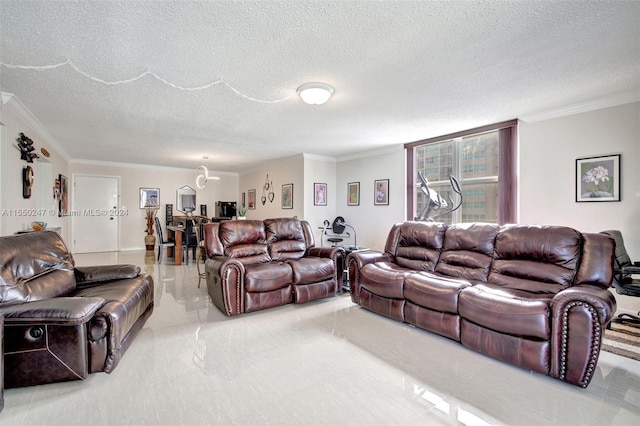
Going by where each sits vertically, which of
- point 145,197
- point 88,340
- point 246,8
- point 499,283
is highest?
point 246,8

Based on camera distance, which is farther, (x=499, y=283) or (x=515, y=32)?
(x=499, y=283)

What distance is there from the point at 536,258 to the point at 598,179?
1550 millimetres

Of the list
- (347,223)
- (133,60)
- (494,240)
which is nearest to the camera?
(133,60)

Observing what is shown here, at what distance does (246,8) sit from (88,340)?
7.58ft

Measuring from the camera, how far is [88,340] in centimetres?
196

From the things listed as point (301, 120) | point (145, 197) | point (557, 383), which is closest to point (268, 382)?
point (557, 383)

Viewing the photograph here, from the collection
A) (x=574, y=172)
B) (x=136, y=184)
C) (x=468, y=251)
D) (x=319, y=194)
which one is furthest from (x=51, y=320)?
(x=136, y=184)

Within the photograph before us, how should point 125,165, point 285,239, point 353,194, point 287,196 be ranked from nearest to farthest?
point 285,239 < point 353,194 < point 287,196 < point 125,165

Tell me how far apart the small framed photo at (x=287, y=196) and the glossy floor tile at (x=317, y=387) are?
4.39m

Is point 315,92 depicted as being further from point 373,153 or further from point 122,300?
point 373,153

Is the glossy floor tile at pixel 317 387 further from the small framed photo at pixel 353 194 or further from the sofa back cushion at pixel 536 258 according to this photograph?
the small framed photo at pixel 353 194

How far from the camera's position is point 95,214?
7.49m

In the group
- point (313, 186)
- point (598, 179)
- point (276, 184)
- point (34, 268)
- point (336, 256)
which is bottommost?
point (336, 256)

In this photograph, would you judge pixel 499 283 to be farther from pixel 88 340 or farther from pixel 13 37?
pixel 13 37
